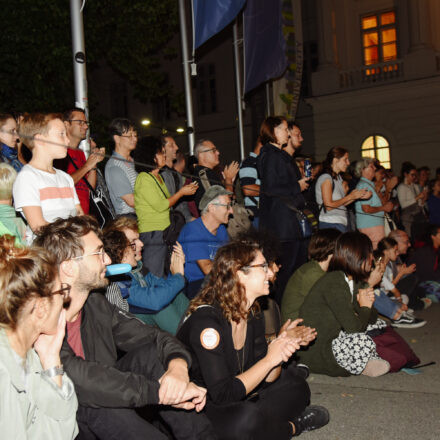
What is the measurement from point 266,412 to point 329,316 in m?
1.45

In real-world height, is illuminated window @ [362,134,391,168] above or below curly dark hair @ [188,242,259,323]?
above

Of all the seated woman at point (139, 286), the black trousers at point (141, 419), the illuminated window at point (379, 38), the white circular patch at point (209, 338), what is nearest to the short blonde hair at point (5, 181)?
the seated woman at point (139, 286)

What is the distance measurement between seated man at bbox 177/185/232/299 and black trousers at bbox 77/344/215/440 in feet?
6.98

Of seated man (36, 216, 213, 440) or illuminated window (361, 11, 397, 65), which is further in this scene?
illuminated window (361, 11, 397, 65)

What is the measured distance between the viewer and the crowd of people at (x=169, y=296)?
7.54ft

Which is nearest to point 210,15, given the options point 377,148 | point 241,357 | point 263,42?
point 263,42

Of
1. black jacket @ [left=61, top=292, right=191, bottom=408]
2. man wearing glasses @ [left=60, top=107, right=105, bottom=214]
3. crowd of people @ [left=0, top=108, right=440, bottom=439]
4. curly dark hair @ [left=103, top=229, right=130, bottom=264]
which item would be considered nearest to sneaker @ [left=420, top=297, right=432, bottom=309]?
crowd of people @ [left=0, top=108, right=440, bottom=439]

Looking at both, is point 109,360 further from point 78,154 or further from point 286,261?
point 286,261

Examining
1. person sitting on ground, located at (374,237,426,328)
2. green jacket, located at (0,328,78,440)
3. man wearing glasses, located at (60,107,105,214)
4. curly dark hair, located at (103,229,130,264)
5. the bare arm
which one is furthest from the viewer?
person sitting on ground, located at (374,237,426,328)

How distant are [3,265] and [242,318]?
5.43ft

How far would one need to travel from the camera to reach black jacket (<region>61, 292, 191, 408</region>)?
2.54m

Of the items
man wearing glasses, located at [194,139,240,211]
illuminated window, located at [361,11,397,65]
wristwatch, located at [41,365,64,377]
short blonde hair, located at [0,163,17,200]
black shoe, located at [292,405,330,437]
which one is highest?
illuminated window, located at [361,11,397,65]

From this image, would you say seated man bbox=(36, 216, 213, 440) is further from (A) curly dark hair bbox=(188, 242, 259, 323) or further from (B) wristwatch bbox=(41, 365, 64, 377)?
(A) curly dark hair bbox=(188, 242, 259, 323)

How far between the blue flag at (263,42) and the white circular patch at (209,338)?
20.7ft
